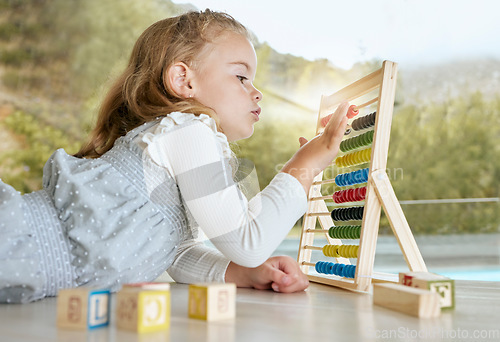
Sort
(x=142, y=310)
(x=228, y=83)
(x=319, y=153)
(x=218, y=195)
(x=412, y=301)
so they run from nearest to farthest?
(x=142, y=310) → (x=412, y=301) → (x=218, y=195) → (x=319, y=153) → (x=228, y=83)

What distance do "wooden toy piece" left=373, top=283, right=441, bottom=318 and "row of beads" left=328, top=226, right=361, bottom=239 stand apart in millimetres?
328

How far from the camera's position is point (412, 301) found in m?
0.83

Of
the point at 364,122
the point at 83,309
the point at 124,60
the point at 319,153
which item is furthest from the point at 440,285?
the point at 124,60

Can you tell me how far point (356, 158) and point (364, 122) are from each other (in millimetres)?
94

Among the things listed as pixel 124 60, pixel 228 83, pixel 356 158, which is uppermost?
pixel 124 60

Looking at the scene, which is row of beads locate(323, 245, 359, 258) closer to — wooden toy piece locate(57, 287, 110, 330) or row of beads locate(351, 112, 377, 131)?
row of beads locate(351, 112, 377, 131)

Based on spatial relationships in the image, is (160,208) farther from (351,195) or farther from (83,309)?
(351,195)

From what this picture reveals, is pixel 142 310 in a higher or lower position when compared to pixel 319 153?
lower

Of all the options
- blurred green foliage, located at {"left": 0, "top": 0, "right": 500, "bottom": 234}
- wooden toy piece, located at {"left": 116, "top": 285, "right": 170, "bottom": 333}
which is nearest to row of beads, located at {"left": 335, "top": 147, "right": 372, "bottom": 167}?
wooden toy piece, located at {"left": 116, "top": 285, "right": 170, "bottom": 333}

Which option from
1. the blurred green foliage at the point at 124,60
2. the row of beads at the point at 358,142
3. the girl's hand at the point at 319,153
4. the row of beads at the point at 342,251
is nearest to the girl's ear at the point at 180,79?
the girl's hand at the point at 319,153

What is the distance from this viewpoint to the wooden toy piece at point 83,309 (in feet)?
2.28

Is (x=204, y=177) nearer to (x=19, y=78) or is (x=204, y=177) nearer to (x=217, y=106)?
(x=217, y=106)

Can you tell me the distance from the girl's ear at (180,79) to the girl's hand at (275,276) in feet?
1.50

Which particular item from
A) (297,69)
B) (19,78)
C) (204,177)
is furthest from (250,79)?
(19,78)
